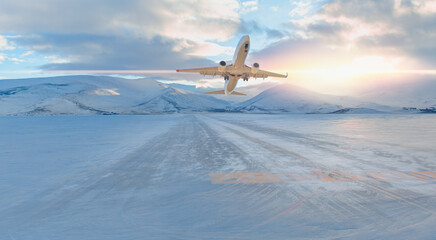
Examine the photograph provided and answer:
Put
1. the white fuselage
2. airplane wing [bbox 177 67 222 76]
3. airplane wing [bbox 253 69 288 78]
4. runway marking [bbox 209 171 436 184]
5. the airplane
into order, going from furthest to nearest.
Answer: airplane wing [bbox 253 69 288 78], airplane wing [bbox 177 67 222 76], the airplane, the white fuselage, runway marking [bbox 209 171 436 184]

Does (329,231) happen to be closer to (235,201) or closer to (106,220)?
(235,201)

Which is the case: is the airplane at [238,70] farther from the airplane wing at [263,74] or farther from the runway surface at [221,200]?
the runway surface at [221,200]

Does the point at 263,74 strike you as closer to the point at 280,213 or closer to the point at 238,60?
the point at 238,60

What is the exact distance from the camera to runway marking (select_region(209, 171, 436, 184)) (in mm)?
8891

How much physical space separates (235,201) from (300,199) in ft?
6.17

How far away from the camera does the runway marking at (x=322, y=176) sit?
8.89 meters

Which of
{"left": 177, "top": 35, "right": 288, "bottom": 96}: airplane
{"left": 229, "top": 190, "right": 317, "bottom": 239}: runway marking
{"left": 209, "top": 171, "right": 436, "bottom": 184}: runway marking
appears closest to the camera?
{"left": 229, "top": 190, "right": 317, "bottom": 239}: runway marking

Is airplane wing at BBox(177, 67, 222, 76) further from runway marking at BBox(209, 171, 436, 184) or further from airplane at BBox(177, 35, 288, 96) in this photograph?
runway marking at BBox(209, 171, 436, 184)

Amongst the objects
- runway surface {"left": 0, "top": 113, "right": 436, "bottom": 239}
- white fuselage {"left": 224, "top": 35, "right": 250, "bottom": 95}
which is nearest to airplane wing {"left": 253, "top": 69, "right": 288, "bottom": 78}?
white fuselage {"left": 224, "top": 35, "right": 250, "bottom": 95}

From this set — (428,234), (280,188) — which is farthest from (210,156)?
(428,234)

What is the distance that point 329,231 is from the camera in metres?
4.87

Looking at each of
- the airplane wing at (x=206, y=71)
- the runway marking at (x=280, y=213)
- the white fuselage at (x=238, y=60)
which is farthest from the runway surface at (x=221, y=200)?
the airplane wing at (x=206, y=71)

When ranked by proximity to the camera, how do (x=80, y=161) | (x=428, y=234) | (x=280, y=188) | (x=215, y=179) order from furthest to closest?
1. (x=80, y=161)
2. (x=215, y=179)
3. (x=280, y=188)
4. (x=428, y=234)

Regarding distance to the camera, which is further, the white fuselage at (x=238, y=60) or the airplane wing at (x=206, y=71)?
the airplane wing at (x=206, y=71)
